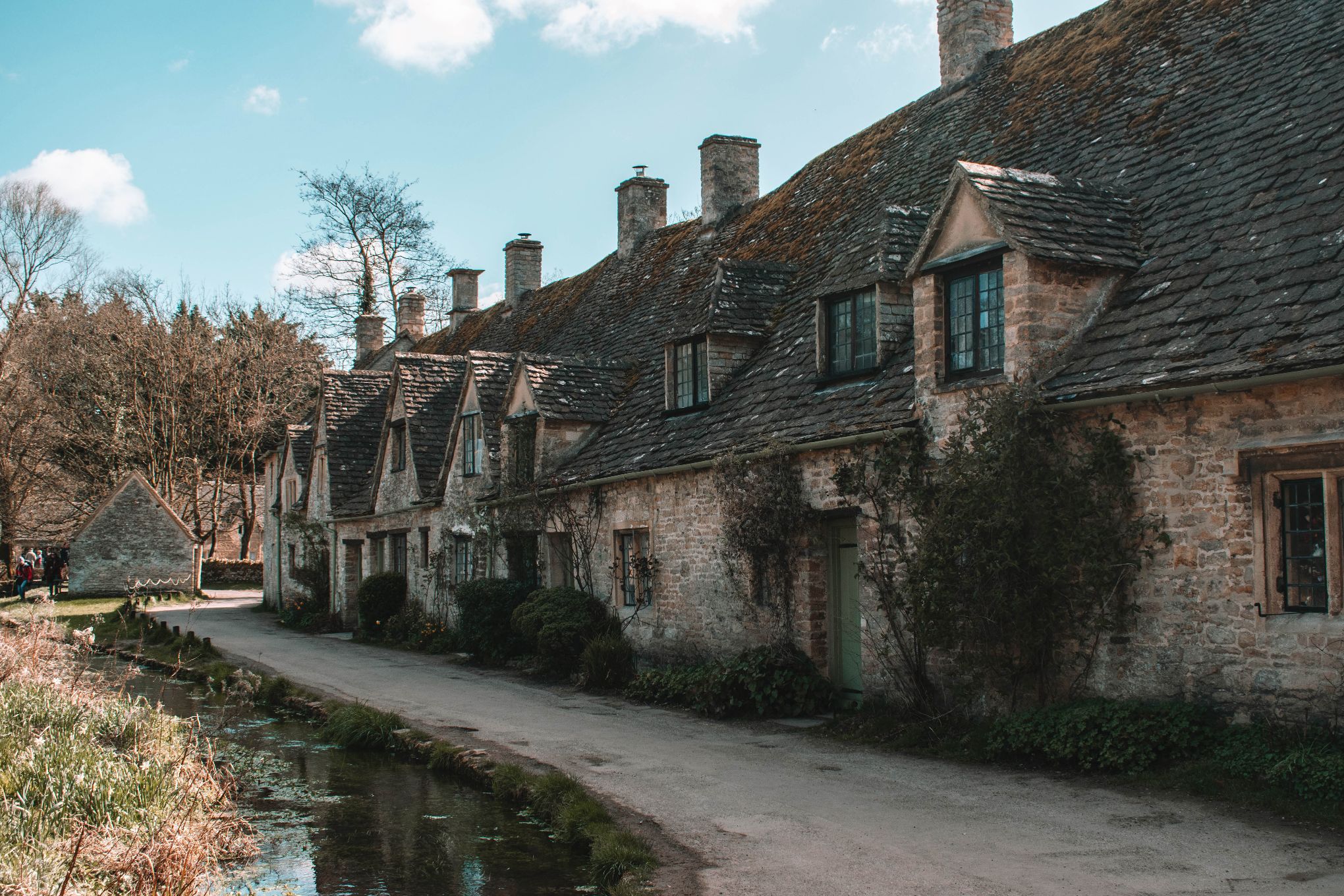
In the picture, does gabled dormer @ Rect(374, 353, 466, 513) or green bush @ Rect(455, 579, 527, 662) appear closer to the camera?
green bush @ Rect(455, 579, 527, 662)

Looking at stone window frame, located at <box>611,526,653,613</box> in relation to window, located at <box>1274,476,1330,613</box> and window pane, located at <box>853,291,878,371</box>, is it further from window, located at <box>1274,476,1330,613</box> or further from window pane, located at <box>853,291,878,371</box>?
window, located at <box>1274,476,1330,613</box>

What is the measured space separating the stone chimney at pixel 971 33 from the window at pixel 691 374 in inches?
250

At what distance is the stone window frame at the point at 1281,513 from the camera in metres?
8.69

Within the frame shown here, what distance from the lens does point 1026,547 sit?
10.3m

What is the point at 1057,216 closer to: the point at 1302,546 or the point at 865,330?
the point at 865,330

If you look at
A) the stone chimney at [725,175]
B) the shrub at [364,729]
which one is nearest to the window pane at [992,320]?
the shrub at [364,729]

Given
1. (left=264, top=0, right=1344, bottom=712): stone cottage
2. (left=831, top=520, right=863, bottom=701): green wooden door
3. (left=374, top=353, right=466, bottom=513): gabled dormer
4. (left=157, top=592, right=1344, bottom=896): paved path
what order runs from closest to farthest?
(left=157, top=592, right=1344, bottom=896): paved path, (left=264, top=0, right=1344, bottom=712): stone cottage, (left=831, top=520, right=863, bottom=701): green wooden door, (left=374, top=353, right=466, bottom=513): gabled dormer

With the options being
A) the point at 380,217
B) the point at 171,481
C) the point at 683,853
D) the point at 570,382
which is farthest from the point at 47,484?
the point at 683,853

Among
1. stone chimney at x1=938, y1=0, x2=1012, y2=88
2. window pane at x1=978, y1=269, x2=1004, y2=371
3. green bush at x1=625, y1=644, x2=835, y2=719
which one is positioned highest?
stone chimney at x1=938, y1=0, x2=1012, y2=88

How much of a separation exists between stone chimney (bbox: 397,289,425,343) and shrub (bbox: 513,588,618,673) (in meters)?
26.8

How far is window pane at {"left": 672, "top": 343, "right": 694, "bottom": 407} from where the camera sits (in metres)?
17.5

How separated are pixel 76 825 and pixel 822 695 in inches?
320

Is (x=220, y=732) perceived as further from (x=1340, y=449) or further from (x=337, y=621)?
(x=337, y=621)

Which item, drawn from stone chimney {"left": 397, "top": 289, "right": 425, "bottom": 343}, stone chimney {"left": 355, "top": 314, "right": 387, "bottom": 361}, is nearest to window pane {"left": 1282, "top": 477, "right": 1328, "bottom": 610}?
stone chimney {"left": 397, "top": 289, "right": 425, "bottom": 343}
